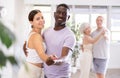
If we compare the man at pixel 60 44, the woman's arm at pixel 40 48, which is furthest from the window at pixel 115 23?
the woman's arm at pixel 40 48

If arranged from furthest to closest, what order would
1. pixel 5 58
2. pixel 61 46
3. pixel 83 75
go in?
pixel 83 75, pixel 61 46, pixel 5 58

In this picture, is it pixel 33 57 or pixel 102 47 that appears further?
pixel 102 47

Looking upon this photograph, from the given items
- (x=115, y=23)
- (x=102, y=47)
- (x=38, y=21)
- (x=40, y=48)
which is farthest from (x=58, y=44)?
(x=115, y=23)

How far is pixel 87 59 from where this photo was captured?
435cm

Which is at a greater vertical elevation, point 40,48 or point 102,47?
point 40,48

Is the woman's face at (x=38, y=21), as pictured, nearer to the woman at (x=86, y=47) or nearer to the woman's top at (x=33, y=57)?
the woman's top at (x=33, y=57)

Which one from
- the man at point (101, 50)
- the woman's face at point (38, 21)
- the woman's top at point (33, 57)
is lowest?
the man at point (101, 50)

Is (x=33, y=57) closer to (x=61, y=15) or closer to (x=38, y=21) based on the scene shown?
(x=38, y=21)

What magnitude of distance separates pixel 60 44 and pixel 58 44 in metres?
0.02

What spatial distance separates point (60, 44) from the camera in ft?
6.28

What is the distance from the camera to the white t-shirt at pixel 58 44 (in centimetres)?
192

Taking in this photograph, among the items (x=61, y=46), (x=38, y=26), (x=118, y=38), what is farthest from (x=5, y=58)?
(x=118, y=38)

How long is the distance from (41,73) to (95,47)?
2.35 meters

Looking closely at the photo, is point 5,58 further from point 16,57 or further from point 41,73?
point 41,73
